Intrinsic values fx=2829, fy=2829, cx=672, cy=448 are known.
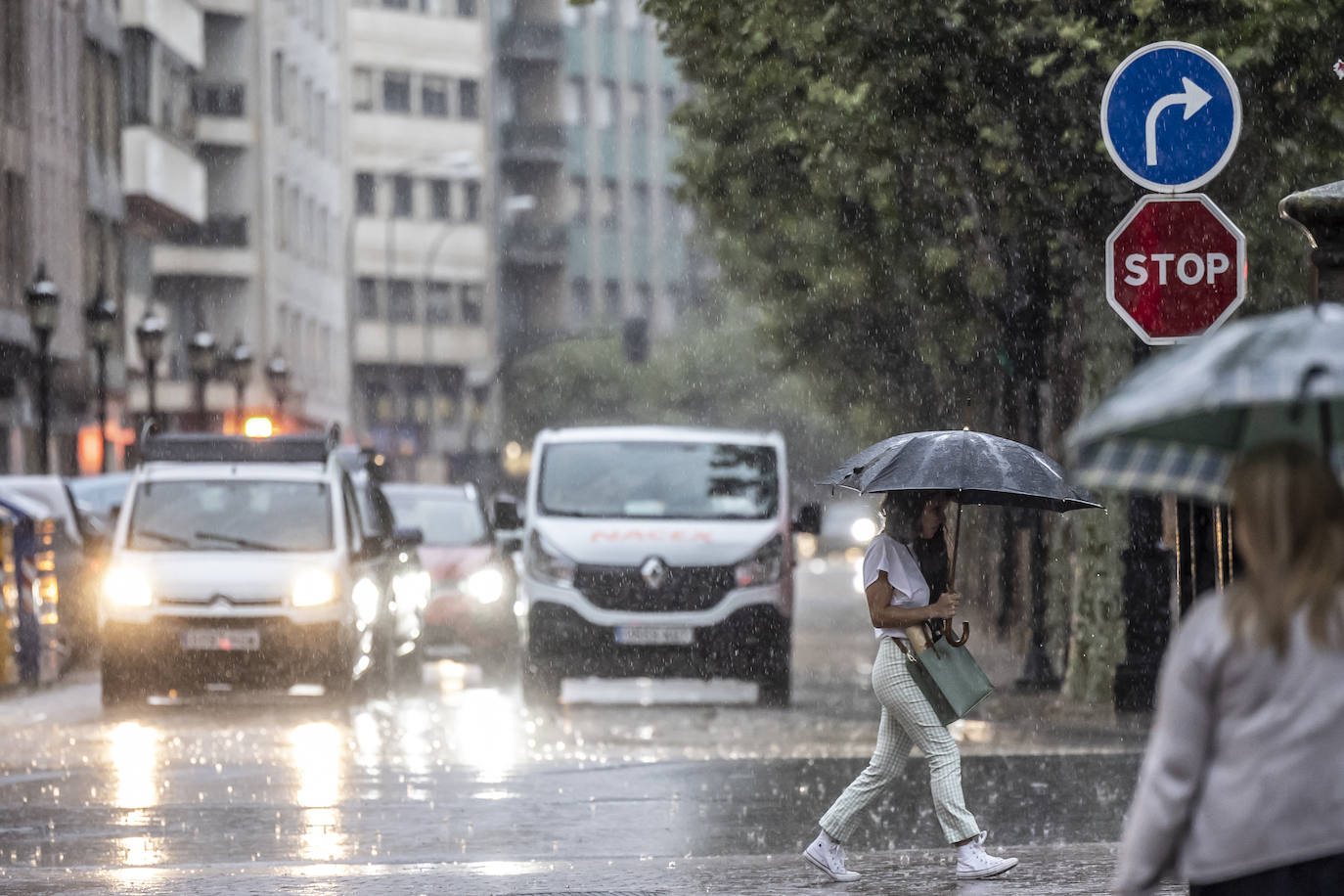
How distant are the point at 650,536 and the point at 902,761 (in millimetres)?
10413

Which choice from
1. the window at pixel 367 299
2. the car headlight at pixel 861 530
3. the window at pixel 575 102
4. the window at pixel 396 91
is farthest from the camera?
the window at pixel 575 102

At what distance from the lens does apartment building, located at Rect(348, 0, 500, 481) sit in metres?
89.9

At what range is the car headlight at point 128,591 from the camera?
786 inches

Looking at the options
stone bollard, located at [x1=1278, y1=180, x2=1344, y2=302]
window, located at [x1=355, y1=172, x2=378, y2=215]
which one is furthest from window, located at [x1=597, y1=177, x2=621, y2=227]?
stone bollard, located at [x1=1278, y1=180, x2=1344, y2=302]

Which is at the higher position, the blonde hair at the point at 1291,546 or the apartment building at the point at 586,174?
the apartment building at the point at 586,174

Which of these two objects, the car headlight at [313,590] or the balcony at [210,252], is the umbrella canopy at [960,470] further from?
the balcony at [210,252]

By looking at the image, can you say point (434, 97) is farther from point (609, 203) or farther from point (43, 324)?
point (43, 324)

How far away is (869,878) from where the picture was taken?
411 inches

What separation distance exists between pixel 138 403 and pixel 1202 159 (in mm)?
54716

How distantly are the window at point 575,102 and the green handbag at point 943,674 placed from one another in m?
96.4

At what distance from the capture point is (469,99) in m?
94.2

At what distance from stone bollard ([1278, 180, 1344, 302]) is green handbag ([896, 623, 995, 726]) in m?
1.96

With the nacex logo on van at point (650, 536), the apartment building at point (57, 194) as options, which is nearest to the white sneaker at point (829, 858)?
the nacex logo on van at point (650, 536)

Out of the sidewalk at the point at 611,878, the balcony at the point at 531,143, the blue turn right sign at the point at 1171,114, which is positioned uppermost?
the balcony at the point at 531,143
